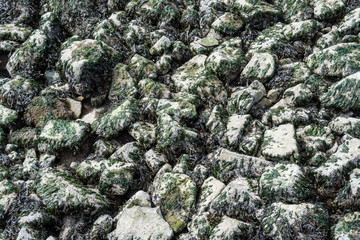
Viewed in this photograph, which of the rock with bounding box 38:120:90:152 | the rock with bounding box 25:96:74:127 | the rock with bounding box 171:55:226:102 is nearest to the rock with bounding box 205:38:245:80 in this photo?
the rock with bounding box 171:55:226:102

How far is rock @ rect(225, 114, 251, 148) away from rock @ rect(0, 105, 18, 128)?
3491 millimetres

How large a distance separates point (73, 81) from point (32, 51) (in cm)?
114

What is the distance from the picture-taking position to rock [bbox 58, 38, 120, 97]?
5.70 metres

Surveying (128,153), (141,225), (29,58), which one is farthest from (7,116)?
(141,225)

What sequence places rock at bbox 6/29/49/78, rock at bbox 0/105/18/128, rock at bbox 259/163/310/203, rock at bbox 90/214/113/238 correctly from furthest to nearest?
rock at bbox 6/29/49/78 < rock at bbox 0/105/18/128 < rock at bbox 90/214/113/238 < rock at bbox 259/163/310/203

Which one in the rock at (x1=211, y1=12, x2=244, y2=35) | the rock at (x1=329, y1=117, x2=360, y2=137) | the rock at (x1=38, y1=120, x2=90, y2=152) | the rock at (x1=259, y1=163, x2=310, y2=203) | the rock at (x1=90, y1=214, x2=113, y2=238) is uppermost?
the rock at (x1=211, y1=12, x2=244, y2=35)

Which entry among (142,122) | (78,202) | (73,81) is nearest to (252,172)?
(142,122)

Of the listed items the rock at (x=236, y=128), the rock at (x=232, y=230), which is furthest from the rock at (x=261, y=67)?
the rock at (x=232, y=230)

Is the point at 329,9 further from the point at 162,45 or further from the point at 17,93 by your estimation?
the point at 17,93

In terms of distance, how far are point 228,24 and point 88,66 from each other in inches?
97.3

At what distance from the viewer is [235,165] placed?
4465mm

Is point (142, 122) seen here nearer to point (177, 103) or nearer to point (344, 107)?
point (177, 103)

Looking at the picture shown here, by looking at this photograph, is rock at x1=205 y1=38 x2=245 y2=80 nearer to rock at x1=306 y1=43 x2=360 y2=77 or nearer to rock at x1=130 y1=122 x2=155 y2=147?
rock at x1=306 y1=43 x2=360 y2=77

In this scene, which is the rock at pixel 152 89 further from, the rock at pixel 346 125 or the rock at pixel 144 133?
the rock at pixel 346 125
